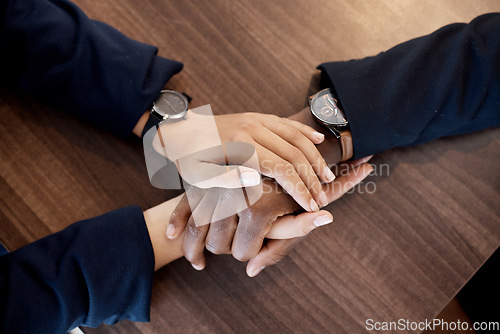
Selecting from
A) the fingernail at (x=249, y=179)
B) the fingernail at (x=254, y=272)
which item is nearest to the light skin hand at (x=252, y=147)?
the fingernail at (x=249, y=179)

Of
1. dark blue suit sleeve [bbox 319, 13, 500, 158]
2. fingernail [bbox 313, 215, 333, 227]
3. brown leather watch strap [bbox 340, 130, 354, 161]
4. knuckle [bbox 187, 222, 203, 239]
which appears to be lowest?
knuckle [bbox 187, 222, 203, 239]

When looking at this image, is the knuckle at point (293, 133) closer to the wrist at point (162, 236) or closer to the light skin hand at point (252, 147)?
the light skin hand at point (252, 147)

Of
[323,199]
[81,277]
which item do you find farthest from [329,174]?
[81,277]

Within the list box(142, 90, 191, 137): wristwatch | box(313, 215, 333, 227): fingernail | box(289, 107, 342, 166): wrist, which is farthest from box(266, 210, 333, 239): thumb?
box(142, 90, 191, 137): wristwatch

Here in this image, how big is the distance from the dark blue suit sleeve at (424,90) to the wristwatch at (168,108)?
0.77ft

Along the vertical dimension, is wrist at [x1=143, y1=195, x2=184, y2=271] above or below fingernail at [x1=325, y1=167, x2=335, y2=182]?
below

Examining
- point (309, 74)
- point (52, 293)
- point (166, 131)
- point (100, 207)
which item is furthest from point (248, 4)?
point (52, 293)

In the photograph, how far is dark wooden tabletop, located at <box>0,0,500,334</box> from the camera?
55 cm

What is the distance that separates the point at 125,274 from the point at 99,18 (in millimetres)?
420

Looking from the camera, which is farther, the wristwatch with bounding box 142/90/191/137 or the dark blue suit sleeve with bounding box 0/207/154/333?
the wristwatch with bounding box 142/90/191/137

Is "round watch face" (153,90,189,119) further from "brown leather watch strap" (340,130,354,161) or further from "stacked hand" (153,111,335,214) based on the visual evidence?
"brown leather watch strap" (340,130,354,161)

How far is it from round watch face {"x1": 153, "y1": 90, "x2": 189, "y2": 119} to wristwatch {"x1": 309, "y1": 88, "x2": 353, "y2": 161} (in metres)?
0.20

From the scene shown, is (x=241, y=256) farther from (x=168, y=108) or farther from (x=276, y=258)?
(x=168, y=108)

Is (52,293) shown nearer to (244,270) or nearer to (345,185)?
(244,270)
